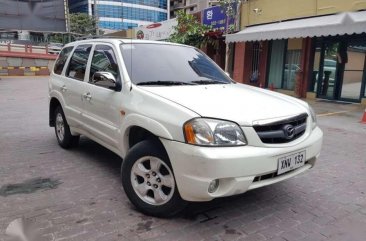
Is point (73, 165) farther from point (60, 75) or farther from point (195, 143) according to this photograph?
point (195, 143)

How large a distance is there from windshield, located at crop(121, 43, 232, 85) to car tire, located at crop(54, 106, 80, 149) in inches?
76.6

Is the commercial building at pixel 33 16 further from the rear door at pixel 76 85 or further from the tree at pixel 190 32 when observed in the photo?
the rear door at pixel 76 85

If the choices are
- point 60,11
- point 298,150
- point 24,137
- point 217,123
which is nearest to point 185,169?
point 217,123

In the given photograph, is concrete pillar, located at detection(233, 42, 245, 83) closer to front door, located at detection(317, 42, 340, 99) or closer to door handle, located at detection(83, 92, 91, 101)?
front door, located at detection(317, 42, 340, 99)

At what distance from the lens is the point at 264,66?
15.6m

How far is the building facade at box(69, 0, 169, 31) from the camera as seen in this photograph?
75169 millimetres

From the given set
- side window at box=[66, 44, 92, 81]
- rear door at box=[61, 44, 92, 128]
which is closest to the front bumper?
rear door at box=[61, 44, 92, 128]

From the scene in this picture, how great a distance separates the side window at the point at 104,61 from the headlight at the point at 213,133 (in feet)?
4.48

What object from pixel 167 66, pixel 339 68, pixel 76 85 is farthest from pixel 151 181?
pixel 339 68

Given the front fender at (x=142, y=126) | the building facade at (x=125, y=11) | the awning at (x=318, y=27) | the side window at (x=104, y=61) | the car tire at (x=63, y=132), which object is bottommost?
the car tire at (x=63, y=132)

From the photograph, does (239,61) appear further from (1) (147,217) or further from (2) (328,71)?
(1) (147,217)

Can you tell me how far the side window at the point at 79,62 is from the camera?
4738 mm

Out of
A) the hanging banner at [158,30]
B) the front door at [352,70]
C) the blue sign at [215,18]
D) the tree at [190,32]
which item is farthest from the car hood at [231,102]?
the hanging banner at [158,30]

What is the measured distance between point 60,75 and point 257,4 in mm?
11789
